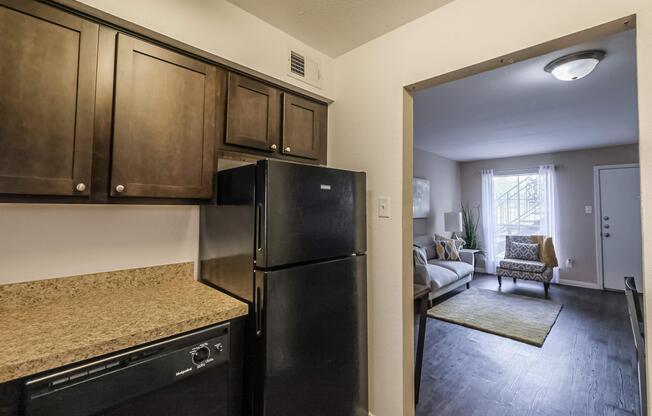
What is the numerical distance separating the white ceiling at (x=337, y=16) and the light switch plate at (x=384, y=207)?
987mm

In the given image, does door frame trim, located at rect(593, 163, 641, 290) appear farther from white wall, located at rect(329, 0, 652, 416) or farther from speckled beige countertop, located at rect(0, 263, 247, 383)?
speckled beige countertop, located at rect(0, 263, 247, 383)

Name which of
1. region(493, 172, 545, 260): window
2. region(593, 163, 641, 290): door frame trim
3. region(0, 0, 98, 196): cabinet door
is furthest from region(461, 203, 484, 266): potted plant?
region(0, 0, 98, 196): cabinet door

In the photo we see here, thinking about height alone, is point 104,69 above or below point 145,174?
above

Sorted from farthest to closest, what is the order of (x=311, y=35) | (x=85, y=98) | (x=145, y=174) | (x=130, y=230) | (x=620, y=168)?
(x=620, y=168)
(x=311, y=35)
(x=130, y=230)
(x=145, y=174)
(x=85, y=98)

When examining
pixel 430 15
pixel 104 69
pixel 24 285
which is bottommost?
pixel 24 285

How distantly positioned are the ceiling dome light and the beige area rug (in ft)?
7.99

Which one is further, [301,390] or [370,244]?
[370,244]

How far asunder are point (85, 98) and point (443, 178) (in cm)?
585

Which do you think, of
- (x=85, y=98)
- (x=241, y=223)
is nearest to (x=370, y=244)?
(x=241, y=223)

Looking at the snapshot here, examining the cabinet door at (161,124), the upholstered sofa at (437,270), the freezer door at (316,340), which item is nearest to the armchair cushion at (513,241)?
the upholstered sofa at (437,270)

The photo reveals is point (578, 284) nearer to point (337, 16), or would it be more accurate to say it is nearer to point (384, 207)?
point (384, 207)

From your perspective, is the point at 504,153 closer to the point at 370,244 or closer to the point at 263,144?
the point at 370,244

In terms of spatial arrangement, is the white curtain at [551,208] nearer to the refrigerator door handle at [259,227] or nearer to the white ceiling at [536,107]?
the white ceiling at [536,107]

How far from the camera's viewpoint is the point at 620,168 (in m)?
4.77
